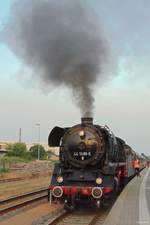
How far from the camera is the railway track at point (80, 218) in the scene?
12.1 meters

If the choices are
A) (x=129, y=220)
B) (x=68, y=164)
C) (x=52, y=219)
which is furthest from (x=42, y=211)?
(x=129, y=220)

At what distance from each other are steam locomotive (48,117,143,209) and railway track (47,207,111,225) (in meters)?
0.39

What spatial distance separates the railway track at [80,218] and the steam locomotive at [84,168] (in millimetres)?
391

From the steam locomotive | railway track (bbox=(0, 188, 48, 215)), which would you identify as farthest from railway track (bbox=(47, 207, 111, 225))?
railway track (bbox=(0, 188, 48, 215))

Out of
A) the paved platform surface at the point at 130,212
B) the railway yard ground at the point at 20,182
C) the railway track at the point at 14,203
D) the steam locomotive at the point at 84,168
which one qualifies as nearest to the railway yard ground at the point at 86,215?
the paved platform surface at the point at 130,212

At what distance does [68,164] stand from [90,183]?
1.06 m

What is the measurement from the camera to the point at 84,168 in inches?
556

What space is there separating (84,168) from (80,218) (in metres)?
1.71

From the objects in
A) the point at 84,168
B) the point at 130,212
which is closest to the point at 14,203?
the point at 84,168

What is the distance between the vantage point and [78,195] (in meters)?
13.8

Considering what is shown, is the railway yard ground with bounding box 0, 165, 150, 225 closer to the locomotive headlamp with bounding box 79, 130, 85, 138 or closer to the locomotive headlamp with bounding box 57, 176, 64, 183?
the locomotive headlamp with bounding box 57, 176, 64, 183

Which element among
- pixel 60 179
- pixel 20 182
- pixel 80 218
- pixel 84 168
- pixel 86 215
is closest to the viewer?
pixel 80 218

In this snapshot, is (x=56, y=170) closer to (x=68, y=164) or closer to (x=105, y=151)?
(x=68, y=164)

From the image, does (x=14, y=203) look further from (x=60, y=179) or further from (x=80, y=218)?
(x=80, y=218)
